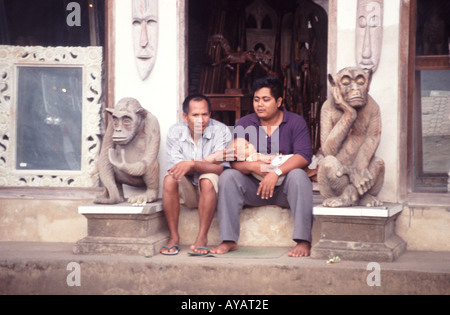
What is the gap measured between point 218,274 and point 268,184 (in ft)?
2.96

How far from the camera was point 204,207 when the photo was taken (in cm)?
537

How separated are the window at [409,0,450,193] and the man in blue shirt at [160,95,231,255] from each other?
5.85ft

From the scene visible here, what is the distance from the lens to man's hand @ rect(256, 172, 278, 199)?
5.36m

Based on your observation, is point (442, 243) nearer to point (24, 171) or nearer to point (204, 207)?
point (204, 207)

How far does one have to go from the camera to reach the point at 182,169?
17.5ft

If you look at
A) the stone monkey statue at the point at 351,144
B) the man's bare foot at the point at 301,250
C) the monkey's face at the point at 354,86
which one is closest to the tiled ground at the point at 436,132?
the stone monkey statue at the point at 351,144

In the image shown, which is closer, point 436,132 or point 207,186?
point 207,186

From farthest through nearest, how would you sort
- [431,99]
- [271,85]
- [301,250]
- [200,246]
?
[431,99]
[271,85]
[200,246]
[301,250]

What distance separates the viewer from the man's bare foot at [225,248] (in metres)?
5.27

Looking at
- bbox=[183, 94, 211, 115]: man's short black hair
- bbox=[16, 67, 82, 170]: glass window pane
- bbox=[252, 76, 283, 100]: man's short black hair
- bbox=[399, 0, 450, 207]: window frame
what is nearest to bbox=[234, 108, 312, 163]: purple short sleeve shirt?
bbox=[252, 76, 283, 100]: man's short black hair

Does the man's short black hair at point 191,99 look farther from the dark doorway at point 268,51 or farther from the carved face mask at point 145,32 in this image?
the dark doorway at point 268,51

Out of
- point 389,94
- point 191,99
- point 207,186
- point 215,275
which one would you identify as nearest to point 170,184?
point 207,186

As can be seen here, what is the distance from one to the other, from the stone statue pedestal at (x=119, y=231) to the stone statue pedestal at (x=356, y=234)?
4.47ft

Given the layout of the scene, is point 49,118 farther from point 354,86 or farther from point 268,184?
point 354,86
